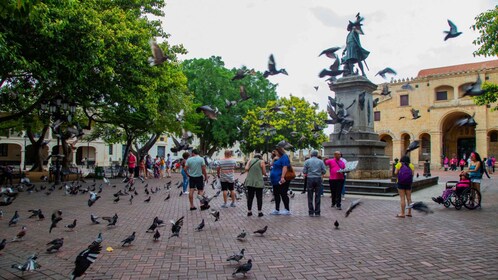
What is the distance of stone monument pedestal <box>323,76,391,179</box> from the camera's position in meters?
17.2

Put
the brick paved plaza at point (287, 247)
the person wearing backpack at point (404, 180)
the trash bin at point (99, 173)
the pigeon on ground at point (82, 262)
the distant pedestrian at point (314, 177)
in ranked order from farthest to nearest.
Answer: the trash bin at point (99, 173) < the distant pedestrian at point (314, 177) < the person wearing backpack at point (404, 180) < the brick paved plaza at point (287, 247) < the pigeon on ground at point (82, 262)

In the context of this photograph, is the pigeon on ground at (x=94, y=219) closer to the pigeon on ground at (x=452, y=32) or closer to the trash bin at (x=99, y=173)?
the pigeon on ground at (x=452, y=32)

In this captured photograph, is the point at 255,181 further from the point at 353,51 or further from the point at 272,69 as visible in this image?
the point at 353,51

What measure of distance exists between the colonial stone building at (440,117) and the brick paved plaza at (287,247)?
135ft

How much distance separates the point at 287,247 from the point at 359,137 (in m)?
12.3

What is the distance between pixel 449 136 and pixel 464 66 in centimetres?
1085

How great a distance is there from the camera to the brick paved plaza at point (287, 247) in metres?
4.93

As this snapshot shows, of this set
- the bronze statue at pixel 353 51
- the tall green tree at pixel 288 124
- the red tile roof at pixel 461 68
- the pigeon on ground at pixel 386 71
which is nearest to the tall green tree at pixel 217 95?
the tall green tree at pixel 288 124

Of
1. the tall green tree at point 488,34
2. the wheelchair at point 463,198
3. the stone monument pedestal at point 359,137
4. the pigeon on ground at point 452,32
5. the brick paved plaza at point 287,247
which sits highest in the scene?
the tall green tree at point 488,34

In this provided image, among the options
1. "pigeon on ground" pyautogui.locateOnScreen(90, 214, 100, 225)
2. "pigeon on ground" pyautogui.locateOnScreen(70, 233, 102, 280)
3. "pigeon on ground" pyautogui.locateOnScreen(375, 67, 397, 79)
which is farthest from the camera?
"pigeon on ground" pyautogui.locateOnScreen(375, 67, 397, 79)

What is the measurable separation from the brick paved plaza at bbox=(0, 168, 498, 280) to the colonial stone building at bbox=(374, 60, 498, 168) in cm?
4105

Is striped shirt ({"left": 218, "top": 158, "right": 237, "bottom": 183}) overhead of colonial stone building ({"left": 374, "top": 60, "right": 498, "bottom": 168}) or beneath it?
beneath

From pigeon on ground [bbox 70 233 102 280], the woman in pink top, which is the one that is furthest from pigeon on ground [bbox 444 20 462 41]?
pigeon on ground [bbox 70 233 102 280]

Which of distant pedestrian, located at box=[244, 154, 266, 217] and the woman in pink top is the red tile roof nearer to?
the woman in pink top
